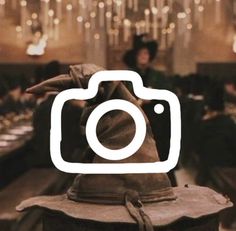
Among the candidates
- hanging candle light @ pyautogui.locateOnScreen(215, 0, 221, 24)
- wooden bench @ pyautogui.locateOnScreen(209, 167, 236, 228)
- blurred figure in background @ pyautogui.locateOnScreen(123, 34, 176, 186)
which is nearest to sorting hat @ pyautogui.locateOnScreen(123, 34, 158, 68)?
blurred figure in background @ pyautogui.locateOnScreen(123, 34, 176, 186)

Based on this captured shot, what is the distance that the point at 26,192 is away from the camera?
4.41 m

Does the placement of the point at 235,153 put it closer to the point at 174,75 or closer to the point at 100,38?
the point at 174,75

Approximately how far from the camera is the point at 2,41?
20.4ft

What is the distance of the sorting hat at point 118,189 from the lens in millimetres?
2266

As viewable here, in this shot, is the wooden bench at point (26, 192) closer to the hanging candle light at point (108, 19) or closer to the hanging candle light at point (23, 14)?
the hanging candle light at point (23, 14)

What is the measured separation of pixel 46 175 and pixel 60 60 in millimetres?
863

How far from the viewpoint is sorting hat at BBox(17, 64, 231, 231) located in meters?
2.27

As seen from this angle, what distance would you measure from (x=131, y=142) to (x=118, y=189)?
0.54ft

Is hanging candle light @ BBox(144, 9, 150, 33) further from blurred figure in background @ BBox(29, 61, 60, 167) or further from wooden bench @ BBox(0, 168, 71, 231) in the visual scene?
wooden bench @ BBox(0, 168, 71, 231)

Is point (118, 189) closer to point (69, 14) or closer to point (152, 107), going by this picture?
point (152, 107)

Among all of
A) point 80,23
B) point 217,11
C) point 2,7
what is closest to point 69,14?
point 80,23

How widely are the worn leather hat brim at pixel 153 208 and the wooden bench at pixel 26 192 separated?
1538 mm

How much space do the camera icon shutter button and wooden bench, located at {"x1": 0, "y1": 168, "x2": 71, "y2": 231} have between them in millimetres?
1642

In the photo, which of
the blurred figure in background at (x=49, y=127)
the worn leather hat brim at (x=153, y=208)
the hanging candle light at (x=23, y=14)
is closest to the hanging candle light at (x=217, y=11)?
the hanging candle light at (x=23, y=14)
